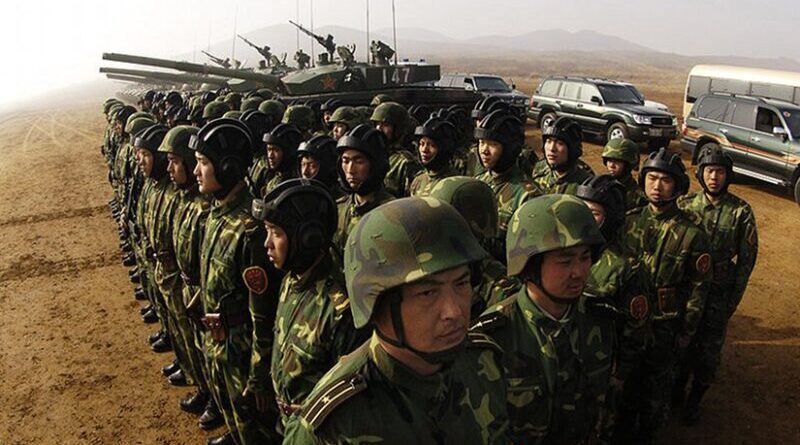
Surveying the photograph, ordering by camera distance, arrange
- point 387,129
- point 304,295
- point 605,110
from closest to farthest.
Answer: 1. point 304,295
2. point 387,129
3. point 605,110

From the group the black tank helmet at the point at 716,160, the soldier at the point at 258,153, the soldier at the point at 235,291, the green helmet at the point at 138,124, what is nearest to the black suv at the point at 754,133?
the black tank helmet at the point at 716,160

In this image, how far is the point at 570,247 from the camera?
2.76m

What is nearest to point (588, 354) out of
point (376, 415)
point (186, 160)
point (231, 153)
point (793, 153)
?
point (376, 415)

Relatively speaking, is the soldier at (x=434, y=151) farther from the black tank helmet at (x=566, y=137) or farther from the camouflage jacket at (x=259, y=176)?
the camouflage jacket at (x=259, y=176)

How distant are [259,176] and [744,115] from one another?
1236cm

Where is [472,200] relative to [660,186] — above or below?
above

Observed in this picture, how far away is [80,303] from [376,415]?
884 centimetres

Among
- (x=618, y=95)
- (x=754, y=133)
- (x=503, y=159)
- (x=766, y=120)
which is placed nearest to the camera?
(x=503, y=159)

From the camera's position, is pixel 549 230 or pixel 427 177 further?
pixel 427 177

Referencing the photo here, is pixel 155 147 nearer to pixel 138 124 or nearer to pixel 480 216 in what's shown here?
pixel 138 124

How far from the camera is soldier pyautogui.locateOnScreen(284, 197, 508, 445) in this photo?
1739mm

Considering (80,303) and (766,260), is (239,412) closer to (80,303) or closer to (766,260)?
(80,303)

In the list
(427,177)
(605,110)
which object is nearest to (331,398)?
(427,177)

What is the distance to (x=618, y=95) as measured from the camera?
18.2 m
